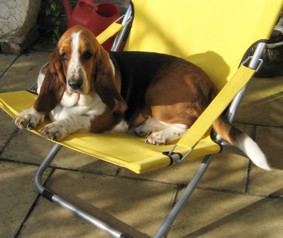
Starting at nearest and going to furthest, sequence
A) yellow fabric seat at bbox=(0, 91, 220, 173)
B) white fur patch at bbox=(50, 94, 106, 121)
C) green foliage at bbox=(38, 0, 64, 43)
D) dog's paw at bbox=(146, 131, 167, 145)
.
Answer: yellow fabric seat at bbox=(0, 91, 220, 173) < dog's paw at bbox=(146, 131, 167, 145) < white fur patch at bbox=(50, 94, 106, 121) < green foliage at bbox=(38, 0, 64, 43)

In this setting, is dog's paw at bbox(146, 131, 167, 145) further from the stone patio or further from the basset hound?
the stone patio

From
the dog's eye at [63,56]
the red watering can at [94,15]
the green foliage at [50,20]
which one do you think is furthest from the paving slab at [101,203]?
→ the green foliage at [50,20]

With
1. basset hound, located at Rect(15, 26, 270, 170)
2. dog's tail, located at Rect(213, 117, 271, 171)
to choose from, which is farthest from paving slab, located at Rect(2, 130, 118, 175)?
dog's tail, located at Rect(213, 117, 271, 171)

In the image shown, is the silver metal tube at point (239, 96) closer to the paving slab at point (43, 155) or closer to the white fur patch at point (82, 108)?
the white fur patch at point (82, 108)

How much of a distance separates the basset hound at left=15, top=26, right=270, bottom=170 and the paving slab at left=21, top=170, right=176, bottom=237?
1.36ft

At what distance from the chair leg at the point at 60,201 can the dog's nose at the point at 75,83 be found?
2.23 feet

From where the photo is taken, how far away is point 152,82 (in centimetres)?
280

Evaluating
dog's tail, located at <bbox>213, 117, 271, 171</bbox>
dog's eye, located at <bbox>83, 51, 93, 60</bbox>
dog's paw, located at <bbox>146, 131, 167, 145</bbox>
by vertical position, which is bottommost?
dog's paw, located at <bbox>146, 131, 167, 145</bbox>

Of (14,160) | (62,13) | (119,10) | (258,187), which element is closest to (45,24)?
(62,13)

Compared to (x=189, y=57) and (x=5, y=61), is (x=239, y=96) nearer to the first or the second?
(x=189, y=57)

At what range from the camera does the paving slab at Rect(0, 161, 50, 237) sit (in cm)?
273

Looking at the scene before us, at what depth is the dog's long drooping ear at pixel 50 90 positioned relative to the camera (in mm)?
2527

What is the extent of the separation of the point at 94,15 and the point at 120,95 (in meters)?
1.73

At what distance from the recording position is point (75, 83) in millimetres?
2383
